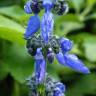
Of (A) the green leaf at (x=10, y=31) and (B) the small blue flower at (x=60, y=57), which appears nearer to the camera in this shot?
(B) the small blue flower at (x=60, y=57)

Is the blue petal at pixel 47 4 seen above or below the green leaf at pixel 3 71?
above

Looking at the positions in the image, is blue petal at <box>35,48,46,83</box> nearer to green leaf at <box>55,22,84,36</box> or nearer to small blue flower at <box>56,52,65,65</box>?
small blue flower at <box>56,52,65,65</box>

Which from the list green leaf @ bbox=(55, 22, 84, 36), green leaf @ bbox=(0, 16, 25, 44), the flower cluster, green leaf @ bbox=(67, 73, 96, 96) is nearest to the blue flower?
the flower cluster

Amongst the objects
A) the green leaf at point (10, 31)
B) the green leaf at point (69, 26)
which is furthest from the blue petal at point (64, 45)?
the green leaf at point (69, 26)

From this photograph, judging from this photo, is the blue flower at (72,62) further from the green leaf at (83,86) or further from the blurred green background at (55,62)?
the green leaf at (83,86)

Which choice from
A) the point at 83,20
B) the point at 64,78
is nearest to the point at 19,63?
the point at 64,78

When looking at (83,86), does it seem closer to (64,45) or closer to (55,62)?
(55,62)
